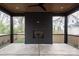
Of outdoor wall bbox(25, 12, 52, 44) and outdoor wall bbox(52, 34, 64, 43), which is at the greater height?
outdoor wall bbox(25, 12, 52, 44)

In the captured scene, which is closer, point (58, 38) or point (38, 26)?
point (58, 38)

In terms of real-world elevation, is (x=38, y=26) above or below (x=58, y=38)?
above

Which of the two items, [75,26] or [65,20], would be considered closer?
[75,26]

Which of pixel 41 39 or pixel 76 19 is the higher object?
pixel 76 19

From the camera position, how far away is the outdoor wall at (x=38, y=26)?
44.1 feet

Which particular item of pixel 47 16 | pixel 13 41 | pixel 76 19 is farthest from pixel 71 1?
pixel 13 41

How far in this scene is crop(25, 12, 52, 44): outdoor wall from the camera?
13453mm

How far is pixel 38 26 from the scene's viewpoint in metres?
Result: 13.6

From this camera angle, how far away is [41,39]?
1354cm

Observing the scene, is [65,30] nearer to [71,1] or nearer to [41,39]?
[41,39]

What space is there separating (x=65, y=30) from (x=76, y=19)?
242 centimetres

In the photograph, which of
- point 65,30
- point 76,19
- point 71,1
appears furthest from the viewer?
point 65,30

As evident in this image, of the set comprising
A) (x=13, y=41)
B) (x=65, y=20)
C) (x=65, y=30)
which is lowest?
(x=13, y=41)

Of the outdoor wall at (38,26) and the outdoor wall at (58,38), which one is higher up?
the outdoor wall at (38,26)
